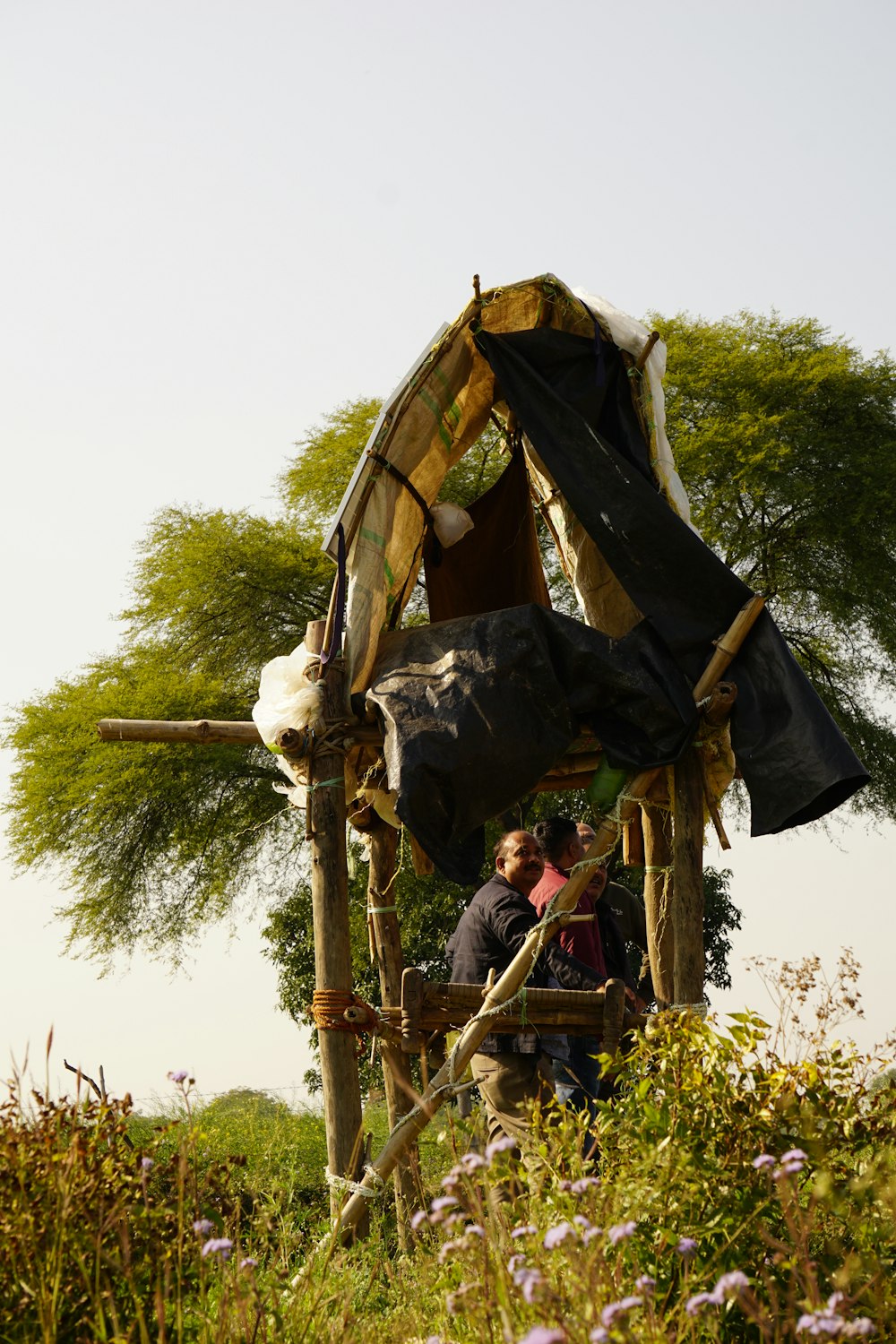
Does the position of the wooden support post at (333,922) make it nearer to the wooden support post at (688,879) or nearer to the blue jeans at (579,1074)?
the blue jeans at (579,1074)

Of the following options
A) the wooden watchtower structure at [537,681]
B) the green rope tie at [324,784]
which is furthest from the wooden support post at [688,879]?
the green rope tie at [324,784]

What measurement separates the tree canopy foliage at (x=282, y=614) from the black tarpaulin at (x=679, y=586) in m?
13.2

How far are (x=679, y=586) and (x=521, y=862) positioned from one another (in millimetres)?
1673

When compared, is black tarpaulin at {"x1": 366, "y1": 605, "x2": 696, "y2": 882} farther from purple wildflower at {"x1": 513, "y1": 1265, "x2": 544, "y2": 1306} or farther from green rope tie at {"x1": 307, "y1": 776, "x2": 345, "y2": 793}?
purple wildflower at {"x1": 513, "y1": 1265, "x2": 544, "y2": 1306}

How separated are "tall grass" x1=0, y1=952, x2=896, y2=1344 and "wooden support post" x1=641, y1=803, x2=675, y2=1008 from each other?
3.46 meters

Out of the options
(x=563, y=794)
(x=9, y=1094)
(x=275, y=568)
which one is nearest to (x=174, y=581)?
(x=275, y=568)

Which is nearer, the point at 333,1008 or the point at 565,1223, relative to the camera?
the point at 565,1223

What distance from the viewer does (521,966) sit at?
6570mm

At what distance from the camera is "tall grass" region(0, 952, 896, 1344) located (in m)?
3.15

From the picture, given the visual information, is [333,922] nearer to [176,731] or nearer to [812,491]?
[176,731]

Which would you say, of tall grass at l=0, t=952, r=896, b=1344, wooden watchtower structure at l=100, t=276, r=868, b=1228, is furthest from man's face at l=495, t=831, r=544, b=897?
tall grass at l=0, t=952, r=896, b=1344

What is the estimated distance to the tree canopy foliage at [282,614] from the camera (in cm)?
2089

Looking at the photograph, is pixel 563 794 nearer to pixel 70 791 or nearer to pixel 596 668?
pixel 70 791

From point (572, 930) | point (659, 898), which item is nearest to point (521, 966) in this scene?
point (572, 930)
